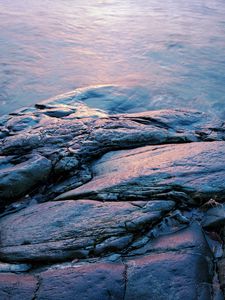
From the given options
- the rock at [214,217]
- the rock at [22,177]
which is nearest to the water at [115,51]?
the rock at [22,177]

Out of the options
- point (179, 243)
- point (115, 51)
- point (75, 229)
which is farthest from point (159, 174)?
point (115, 51)

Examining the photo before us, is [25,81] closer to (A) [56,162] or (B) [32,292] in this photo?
(A) [56,162]

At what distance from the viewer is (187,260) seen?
2385mm

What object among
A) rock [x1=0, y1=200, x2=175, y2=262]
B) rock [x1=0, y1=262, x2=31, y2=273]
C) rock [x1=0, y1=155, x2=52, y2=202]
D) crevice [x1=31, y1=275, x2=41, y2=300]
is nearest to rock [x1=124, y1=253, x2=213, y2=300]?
rock [x1=0, y1=200, x2=175, y2=262]

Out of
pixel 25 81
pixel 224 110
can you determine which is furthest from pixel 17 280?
pixel 25 81

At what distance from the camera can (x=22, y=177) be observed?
3.40 m

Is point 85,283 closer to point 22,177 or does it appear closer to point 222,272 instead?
point 222,272

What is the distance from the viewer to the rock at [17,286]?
7.40ft

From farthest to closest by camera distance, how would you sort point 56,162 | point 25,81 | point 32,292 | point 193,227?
1. point 25,81
2. point 56,162
3. point 193,227
4. point 32,292

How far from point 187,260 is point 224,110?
12.0 ft

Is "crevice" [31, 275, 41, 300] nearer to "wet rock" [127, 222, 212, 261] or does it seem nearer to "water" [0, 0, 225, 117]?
"wet rock" [127, 222, 212, 261]

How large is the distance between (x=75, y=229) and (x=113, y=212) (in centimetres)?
32

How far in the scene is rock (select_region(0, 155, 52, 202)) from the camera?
131 inches

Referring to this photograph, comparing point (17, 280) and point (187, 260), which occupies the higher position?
point (187, 260)
